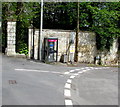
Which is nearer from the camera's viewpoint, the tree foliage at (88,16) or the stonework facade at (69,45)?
the stonework facade at (69,45)

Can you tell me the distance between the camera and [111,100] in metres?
6.50

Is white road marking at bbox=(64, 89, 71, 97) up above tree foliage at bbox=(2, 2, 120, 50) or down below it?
below

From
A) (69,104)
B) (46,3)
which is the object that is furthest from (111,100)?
(46,3)

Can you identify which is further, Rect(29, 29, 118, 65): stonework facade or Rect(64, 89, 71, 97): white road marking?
Rect(29, 29, 118, 65): stonework facade

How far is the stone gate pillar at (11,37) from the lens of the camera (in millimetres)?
15109

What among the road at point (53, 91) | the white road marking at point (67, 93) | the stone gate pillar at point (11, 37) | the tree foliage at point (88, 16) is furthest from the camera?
the tree foliage at point (88, 16)

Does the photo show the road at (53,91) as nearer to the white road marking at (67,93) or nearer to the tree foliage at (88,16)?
the white road marking at (67,93)

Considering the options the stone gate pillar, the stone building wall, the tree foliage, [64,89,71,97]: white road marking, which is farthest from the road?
the tree foliage

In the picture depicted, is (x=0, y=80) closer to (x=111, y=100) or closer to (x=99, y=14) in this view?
(x=111, y=100)

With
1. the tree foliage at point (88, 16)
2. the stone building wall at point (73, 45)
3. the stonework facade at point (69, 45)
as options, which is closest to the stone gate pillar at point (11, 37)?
the stonework facade at point (69, 45)

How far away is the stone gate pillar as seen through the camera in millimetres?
15109

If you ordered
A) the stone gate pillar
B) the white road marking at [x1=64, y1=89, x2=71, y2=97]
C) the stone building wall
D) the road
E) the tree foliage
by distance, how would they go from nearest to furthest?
the road < the white road marking at [x1=64, y1=89, x2=71, y2=97] < the stone gate pillar < the tree foliage < the stone building wall

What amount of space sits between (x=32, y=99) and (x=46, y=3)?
46.1ft

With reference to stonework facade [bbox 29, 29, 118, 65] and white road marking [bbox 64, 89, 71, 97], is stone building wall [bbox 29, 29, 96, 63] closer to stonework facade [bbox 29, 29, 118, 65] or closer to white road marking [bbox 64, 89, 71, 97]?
stonework facade [bbox 29, 29, 118, 65]
